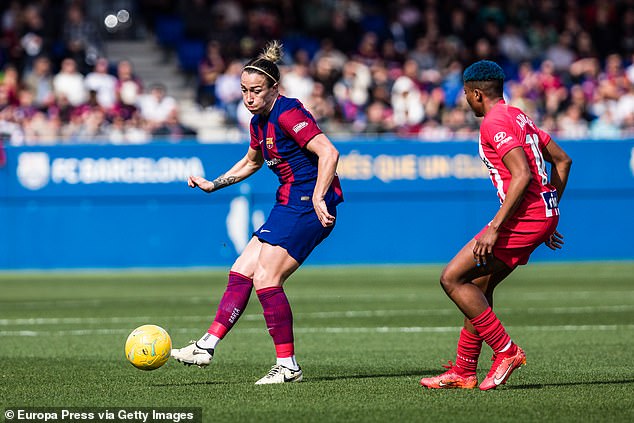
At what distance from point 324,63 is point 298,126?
17091 millimetres

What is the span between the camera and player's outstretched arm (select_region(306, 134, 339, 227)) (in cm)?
851

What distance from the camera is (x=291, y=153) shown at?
29.4 ft

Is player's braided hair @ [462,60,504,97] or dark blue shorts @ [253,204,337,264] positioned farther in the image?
dark blue shorts @ [253,204,337,264]

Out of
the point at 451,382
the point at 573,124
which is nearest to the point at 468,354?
the point at 451,382

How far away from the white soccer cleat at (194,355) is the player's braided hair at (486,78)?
2572 mm

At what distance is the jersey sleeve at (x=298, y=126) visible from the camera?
8.74 meters

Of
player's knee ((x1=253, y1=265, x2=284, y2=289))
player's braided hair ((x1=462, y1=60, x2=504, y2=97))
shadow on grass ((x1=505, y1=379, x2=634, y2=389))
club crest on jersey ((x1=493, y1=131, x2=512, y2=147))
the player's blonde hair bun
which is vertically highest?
the player's blonde hair bun

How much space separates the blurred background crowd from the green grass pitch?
3919mm

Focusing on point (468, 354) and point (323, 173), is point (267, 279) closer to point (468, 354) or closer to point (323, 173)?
point (323, 173)

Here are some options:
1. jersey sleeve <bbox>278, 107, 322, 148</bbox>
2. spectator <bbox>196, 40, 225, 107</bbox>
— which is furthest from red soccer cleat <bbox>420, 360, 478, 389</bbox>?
spectator <bbox>196, 40, 225, 107</bbox>

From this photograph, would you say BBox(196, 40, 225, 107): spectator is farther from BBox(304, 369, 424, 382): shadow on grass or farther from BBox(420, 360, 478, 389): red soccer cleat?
BBox(420, 360, 478, 389): red soccer cleat

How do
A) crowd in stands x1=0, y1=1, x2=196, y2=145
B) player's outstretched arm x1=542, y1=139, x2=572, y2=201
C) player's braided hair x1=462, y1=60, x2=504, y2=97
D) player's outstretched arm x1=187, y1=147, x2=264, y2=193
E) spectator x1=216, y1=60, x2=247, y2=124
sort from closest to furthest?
player's braided hair x1=462, y1=60, x2=504, y2=97
player's outstretched arm x1=542, y1=139, x2=572, y2=201
player's outstretched arm x1=187, y1=147, x2=264, y2=193
crowd in stands x1=0, y1=1, x2=196, y2=145
spectator x1=216, y1=60, x2=247, y2=124

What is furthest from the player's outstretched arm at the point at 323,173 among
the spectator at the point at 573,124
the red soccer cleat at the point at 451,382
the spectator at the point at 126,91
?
the spectator at the point at 573,124

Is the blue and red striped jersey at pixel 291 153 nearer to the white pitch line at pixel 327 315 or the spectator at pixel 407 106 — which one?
the white pitch line at pixel 327 315
